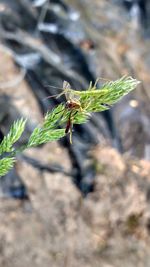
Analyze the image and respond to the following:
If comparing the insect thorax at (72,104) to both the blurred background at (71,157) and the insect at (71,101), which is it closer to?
the insect at (71,101)

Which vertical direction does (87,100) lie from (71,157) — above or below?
below

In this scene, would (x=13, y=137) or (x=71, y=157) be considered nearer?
(x=13, y=137)

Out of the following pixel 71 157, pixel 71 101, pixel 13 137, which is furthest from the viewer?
pixel 71 157

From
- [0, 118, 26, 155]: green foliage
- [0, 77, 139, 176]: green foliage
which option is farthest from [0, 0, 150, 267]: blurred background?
[0, 77, 139, 176]: green foliage

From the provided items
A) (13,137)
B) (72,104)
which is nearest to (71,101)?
(72,104)

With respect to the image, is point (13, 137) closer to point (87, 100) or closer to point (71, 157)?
point (87, 100)

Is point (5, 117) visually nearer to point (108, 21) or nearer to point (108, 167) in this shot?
point (108, 167)

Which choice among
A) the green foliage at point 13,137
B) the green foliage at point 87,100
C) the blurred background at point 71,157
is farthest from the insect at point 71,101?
the blurred background at point 71,157

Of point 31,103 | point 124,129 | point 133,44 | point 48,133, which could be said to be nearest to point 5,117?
point 31,103

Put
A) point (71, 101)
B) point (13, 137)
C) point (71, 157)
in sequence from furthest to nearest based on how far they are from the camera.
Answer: point (71, 157)
point (13, 137)
point (71, 101)
